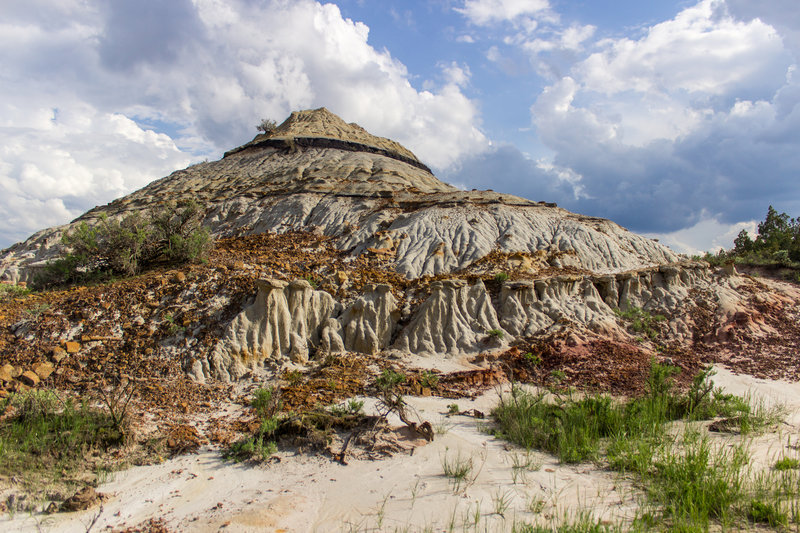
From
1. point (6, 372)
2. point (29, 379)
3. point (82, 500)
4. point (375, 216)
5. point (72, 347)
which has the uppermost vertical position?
point (375, 216)

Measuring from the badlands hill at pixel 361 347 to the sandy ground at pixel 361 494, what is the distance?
4 centimetres

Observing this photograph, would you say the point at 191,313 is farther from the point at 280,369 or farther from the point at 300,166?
the point at 300,166

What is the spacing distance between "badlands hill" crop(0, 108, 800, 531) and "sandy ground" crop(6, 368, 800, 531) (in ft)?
0.13

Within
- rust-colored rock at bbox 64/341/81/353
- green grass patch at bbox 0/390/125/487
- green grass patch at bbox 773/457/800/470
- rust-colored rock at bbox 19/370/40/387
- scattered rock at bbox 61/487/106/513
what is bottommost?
scattered rock at bbox 61/487/106/513

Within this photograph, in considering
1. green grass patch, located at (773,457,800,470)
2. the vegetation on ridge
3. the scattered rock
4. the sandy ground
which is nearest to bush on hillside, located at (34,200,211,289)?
the sandy ground

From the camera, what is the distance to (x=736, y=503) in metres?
5.17

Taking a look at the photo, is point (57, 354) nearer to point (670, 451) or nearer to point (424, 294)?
point (424, 294)

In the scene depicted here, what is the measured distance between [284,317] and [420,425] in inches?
254

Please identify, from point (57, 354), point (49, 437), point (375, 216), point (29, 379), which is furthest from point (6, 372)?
point (375, 216)

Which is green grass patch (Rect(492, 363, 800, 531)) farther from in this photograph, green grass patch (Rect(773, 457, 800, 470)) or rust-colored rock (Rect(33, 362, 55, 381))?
rust-colored rock (Rect(33, 362, 55, 381))

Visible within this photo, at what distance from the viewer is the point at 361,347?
13273mm

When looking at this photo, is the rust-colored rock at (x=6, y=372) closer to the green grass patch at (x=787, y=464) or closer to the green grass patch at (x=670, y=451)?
the green grass patch at (x=670, y=451)

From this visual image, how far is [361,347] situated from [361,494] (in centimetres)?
724

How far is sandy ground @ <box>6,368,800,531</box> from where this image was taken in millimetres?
5418
